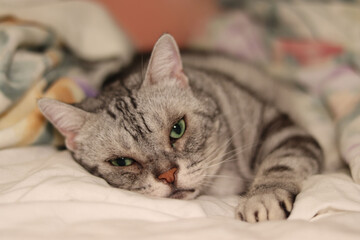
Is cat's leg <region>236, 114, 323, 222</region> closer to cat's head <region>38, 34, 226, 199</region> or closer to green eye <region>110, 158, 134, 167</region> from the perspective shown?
cat's head <region>38, 34, 226, 199</region>

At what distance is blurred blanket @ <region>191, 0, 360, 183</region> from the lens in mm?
1980

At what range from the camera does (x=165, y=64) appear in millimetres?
1535

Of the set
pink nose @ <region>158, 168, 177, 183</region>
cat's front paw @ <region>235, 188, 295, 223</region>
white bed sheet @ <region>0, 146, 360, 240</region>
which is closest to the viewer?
white bed sheet @ <region>0, 146, 360, 240</region>

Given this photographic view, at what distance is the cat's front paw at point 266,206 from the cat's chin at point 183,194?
18 centimetres

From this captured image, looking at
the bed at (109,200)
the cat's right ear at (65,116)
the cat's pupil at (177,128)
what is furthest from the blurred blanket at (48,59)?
the cat's pupil at (177,128)

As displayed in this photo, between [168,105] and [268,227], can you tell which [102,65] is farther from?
[268,227]

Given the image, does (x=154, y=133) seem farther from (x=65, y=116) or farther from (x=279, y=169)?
(x=279, y=169)

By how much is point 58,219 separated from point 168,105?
1.97ft

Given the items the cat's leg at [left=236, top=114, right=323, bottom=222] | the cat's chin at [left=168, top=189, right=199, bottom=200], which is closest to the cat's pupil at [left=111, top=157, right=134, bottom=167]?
the cat's chin at [left=168, top=189, right=199, bottom=200]

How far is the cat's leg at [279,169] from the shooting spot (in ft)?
3.90

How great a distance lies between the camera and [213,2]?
2.88 meters

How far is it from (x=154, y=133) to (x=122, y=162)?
0.18 metres

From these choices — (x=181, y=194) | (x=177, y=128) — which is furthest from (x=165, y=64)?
(x=181, y=194)

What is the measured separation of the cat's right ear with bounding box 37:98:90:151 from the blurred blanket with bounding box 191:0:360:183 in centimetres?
117
